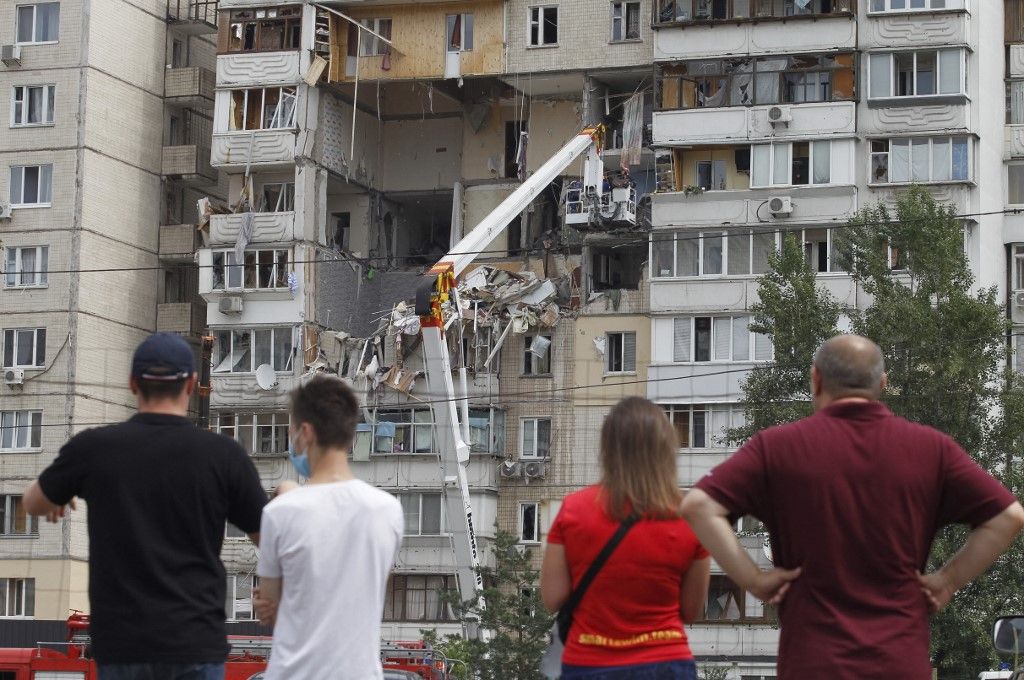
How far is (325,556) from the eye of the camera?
8492 mm

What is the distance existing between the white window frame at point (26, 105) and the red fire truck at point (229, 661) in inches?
1217

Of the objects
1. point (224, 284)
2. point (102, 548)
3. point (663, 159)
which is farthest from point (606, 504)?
point (224, 284)

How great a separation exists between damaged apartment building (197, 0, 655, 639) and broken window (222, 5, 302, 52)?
7 cm

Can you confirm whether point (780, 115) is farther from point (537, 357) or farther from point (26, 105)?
point (26, 105)

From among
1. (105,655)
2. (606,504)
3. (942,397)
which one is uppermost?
(942,397)

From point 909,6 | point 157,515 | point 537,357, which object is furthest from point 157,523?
point 537,357

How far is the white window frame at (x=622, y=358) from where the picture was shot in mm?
63500

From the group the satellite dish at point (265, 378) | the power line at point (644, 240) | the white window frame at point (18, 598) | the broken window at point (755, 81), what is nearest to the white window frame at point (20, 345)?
the power line at point (644, 240)

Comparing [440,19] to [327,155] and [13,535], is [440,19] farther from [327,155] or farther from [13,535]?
[13,535]

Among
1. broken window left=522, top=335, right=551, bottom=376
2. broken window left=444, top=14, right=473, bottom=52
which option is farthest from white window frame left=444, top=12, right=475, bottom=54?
broken window left=522, top=335, right=551, bottom=376

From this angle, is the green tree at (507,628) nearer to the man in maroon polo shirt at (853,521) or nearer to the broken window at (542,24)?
the broken window at (542,24)

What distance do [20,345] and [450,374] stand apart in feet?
63.3

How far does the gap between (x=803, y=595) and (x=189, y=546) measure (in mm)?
2493

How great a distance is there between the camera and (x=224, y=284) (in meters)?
67.4
